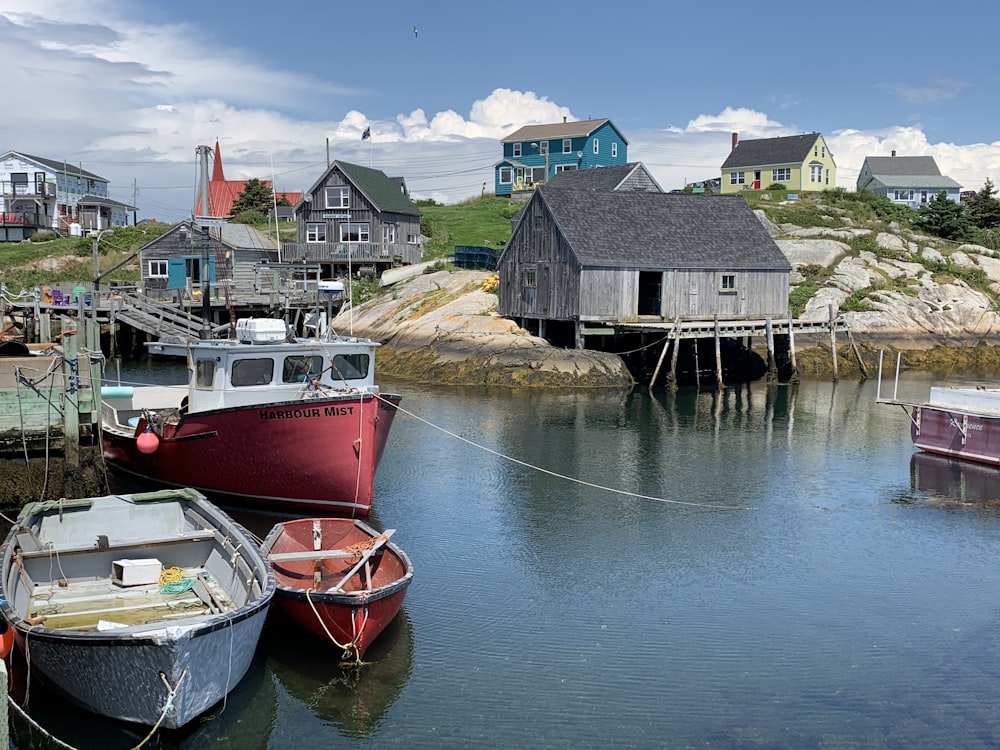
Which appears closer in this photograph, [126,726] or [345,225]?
[126,726]

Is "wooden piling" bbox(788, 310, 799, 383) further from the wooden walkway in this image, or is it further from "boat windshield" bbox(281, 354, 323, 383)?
"boat windshield" bbox(281, 354, 323, 383)

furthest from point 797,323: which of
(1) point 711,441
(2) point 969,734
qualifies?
(2) point 969,734

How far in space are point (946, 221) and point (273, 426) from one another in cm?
5629

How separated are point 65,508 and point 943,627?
516 inches

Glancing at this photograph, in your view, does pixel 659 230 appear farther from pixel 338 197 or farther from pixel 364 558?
pixel 364 558

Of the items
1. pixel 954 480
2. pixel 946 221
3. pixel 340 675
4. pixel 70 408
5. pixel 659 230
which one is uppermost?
pixel 946 221

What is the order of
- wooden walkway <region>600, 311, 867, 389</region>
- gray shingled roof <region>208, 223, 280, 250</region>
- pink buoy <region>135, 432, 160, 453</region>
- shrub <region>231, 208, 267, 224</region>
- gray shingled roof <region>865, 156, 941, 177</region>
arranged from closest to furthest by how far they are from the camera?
pink buoy <region>135, 432, 160, 453</region> → wooden walkway <region>600, 311, 867, 389</region> → gray shingled roof <region>208, 223, 280, 250</region> → shrub <region>231, 208, 267, 224</region> → gray shingled roof <region>865, 156, 941, 177</region>

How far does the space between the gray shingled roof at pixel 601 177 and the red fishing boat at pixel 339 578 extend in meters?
42.2

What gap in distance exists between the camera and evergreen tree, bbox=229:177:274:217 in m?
79.4

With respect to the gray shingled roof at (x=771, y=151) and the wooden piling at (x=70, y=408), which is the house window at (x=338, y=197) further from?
the wooden piling at (x=70, y=408)

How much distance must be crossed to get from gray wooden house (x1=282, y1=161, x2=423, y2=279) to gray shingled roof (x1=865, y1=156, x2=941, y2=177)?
5196 centimetres

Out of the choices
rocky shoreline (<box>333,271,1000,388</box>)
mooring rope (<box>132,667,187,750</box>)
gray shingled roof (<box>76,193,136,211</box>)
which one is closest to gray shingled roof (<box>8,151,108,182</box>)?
gray shingled roof (<box>76,193,136,211</box>)

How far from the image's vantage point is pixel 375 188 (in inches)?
2494

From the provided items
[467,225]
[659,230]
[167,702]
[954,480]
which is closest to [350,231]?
[467,225]
